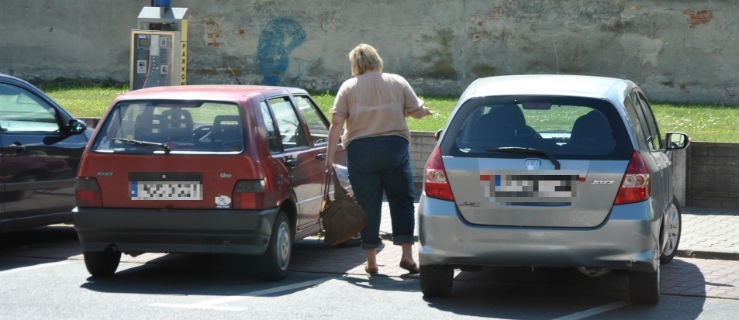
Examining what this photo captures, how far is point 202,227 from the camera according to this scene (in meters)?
8.18

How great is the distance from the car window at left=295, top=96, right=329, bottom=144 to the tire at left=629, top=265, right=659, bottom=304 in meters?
3.27

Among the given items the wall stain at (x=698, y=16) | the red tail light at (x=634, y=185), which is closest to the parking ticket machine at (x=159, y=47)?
the red tail light at (x=634, y=185)

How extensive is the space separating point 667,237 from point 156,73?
325 inches

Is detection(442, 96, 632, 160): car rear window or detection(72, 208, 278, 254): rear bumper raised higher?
detection(442, 96, 632, 160): car rear window

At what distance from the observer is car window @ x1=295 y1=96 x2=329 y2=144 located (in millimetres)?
9867

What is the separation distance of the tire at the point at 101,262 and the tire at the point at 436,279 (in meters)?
2.45

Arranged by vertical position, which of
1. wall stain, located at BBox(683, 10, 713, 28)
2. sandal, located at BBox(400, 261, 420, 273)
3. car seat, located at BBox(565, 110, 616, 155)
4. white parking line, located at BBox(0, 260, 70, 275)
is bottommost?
white parking line, located at BBox(0, 260, 70, 275)

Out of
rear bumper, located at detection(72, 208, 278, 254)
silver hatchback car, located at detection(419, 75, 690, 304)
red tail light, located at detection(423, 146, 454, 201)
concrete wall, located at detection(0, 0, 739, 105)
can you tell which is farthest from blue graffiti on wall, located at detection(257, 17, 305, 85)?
red tail light, located at detection(423, 146, 454, 201)

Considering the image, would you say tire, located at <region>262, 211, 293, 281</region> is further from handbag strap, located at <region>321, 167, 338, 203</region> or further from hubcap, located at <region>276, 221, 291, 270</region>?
handbag strap, located at <region>321, 167, 338, 203</region>

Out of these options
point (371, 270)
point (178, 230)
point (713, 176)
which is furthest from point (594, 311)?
point (713, 176)

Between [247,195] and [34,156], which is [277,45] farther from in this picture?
[247,195]

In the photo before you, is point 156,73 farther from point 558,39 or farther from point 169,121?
point 558,39

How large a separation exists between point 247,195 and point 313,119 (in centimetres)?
200

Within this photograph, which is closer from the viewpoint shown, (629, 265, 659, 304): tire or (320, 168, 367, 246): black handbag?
(629, 265, 659, 304): tire
